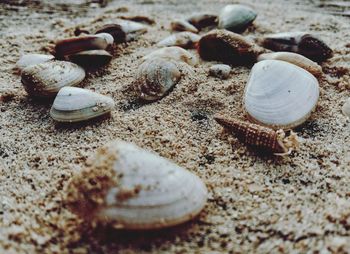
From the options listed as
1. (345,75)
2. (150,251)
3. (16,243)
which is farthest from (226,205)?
(345,75)

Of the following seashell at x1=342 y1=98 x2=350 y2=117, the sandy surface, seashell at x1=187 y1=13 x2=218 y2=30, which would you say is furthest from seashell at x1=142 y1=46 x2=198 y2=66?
seashell at x1=342 y1=98 x2=350 y2=117

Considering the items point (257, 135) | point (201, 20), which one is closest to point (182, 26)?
point (201, 20)

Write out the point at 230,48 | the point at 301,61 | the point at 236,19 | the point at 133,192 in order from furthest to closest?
the point at 236,19 → the point at 230,48 → the point at 301,61 → the point at 133,192

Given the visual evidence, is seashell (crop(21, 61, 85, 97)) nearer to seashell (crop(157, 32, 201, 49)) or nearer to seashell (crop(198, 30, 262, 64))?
seashell (crop(157, 32, 201, 49))

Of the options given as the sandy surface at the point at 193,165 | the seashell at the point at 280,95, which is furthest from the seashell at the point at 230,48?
the seashell at the point at 280,95

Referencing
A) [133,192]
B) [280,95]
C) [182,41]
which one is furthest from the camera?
[182,41]

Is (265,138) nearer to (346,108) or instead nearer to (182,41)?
(346,108)
